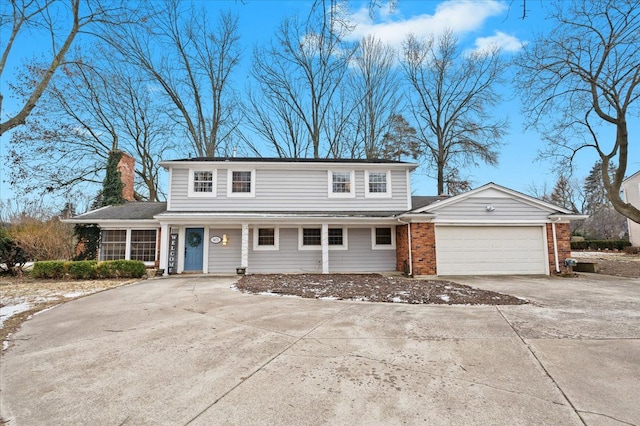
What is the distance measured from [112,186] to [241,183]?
7.48m

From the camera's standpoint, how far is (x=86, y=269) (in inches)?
440

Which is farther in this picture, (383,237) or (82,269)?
(383,237)

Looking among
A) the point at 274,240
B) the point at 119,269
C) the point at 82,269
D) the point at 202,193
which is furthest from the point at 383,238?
the point at 82,269

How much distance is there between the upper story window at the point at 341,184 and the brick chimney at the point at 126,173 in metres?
11.2

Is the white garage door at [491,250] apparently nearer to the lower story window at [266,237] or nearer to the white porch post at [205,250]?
the lower story window at [266,237]

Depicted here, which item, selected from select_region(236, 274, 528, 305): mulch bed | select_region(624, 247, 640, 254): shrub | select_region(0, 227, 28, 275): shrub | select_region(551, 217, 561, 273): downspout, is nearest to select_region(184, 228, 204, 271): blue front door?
select_region(236, 274, 528, 305): mulch bed

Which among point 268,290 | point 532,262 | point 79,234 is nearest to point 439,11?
point 268,290

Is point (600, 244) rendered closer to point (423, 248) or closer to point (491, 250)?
point (491, 250)

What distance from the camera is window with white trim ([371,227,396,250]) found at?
13.3 meters

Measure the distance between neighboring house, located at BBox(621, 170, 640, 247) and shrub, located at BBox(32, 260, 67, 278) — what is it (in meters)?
33.9

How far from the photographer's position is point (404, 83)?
73.5 feet

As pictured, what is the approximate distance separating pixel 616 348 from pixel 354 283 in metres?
6.48

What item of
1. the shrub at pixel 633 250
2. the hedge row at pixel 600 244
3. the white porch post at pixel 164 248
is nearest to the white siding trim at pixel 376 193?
the white porch post at pixel 164 248

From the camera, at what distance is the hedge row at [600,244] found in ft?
81.3
